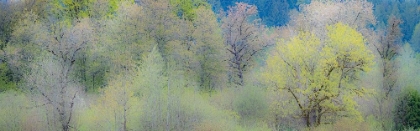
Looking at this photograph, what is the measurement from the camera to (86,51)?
33750mm

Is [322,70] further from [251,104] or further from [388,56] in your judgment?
[388,56]

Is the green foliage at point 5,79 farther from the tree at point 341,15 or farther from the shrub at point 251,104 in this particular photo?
the tree at point 341,15

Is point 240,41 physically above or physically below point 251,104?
above

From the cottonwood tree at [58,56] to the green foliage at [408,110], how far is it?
21.9 metres

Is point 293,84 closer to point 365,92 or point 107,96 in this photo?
point 365,92

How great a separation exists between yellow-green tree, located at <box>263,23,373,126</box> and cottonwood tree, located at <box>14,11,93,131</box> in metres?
12.6

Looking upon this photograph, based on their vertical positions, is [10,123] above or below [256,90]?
below

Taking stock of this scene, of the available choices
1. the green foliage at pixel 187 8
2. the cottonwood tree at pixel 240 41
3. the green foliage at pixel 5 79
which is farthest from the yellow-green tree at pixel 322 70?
the green foliage at pixel 5 79

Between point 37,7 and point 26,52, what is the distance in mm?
5877

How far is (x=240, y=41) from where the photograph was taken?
3688 cm

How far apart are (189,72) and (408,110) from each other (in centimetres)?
1610

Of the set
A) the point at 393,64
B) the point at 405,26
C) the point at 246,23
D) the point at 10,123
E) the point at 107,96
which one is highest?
the point at 405,26

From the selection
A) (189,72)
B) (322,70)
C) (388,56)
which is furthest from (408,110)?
(189,72)

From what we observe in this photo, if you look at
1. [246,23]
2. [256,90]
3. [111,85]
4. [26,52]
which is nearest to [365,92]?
[256,90]
